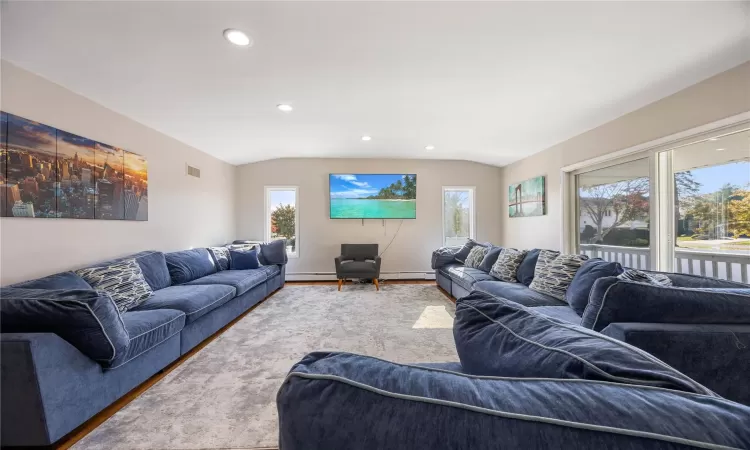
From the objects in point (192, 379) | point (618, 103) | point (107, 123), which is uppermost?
point (618, 103)

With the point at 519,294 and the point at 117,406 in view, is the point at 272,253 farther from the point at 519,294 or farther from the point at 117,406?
the point at 519,294

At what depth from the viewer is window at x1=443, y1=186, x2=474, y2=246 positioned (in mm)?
5863

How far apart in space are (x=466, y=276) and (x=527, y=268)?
0.78 meters

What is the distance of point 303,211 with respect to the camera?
564 centimetres

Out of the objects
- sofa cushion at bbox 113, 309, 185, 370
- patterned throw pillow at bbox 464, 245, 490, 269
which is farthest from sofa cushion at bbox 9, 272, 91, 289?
patterned throw pillow at bbox 464, 245, 490, 269

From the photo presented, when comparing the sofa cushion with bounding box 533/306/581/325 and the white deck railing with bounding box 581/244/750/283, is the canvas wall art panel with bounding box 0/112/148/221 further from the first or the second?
the white deck railing with bounding box 581/244/750/283

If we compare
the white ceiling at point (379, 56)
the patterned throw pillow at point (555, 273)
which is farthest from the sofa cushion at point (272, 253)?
the patterned throw pillow at point (555, 273)

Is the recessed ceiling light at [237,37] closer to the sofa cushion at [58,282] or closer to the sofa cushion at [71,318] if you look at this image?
the sofa cushion at [71,318]

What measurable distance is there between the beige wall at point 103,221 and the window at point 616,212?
5438mm

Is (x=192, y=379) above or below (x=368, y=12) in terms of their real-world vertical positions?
below

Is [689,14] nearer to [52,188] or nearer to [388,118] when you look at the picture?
[388,118]

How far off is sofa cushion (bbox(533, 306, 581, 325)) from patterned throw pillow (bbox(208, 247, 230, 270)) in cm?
404

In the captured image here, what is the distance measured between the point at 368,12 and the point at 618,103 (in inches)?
105

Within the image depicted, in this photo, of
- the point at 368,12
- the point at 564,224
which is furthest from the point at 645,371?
the point at 564,224
